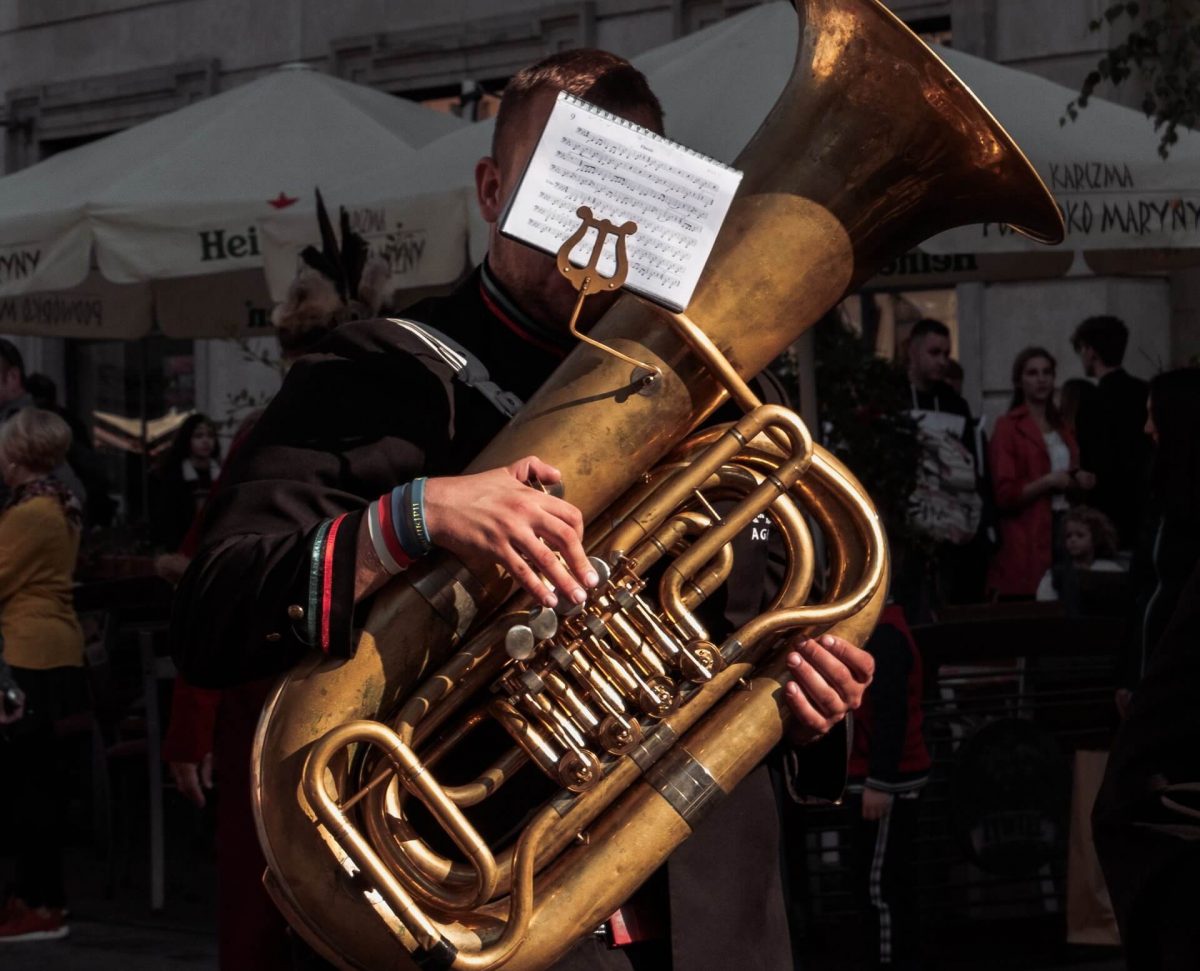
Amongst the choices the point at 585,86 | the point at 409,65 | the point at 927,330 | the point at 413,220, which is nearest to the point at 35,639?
the point at 413,220

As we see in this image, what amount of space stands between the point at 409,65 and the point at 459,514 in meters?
12.1

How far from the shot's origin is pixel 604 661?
7.63 ft

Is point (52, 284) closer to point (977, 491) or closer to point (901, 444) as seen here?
point (901, 444)

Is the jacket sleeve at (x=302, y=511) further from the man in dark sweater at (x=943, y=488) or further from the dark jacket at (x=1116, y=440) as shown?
the dark jacket at (x=1116, y=440)

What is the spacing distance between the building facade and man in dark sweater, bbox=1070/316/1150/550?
4.79 feet

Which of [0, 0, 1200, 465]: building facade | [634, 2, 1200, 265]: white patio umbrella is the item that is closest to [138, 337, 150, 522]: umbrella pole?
[0, 0, 1200, 465]: building facade

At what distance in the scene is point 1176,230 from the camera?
614cm

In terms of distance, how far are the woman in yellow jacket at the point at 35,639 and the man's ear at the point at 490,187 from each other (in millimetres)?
4190

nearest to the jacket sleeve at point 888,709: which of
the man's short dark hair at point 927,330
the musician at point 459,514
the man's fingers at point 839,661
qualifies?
the musician at point 459,514

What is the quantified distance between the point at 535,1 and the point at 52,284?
657 centimetres

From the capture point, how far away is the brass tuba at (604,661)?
2234 mm

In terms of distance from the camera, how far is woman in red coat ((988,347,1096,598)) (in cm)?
879

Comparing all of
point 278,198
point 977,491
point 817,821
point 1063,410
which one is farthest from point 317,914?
point 1063,410

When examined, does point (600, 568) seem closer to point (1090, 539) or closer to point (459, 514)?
point (459, 514)
